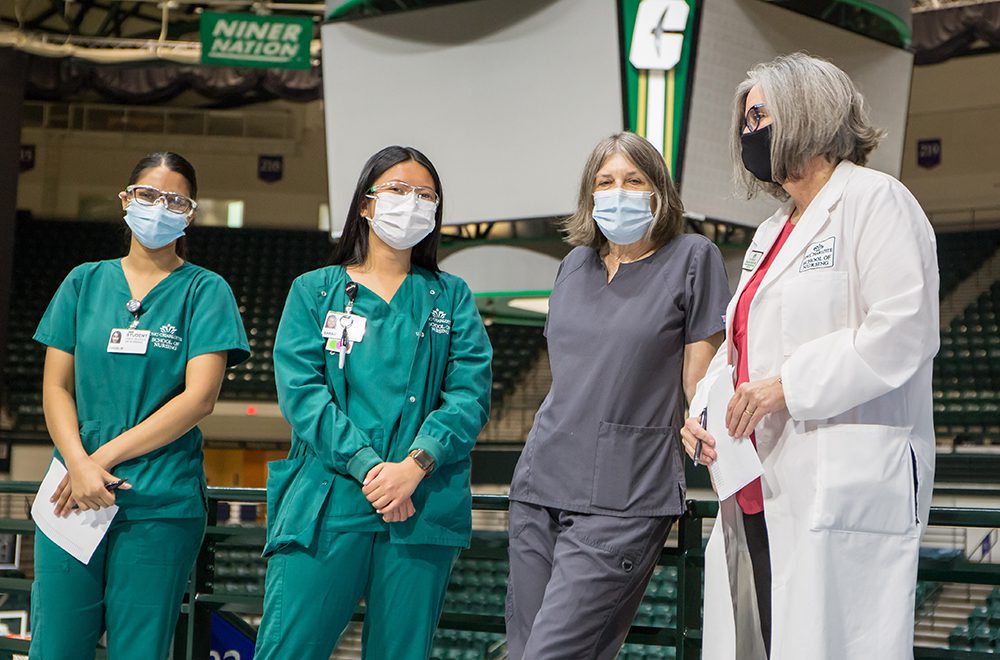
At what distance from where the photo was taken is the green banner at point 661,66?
8.20m

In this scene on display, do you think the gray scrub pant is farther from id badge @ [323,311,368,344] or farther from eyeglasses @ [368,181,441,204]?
eyeglasses @ [368,181,441,204]

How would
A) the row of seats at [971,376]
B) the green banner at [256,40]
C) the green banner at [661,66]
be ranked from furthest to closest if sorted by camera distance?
the row of seats at [971,376]
the green banner at [256,40]
the green banner at [661,66]

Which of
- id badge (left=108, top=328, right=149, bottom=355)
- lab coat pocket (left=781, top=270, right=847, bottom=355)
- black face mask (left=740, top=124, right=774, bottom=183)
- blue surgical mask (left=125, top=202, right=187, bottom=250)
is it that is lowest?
id badge (left=108, top=328, right=149, bottom=355)

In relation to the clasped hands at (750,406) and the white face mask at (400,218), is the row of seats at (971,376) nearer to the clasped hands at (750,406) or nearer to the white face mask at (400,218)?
the white face mask at (400,218)

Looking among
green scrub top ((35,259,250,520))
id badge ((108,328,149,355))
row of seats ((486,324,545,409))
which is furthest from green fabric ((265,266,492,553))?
row of seats ((486,324,545,409))

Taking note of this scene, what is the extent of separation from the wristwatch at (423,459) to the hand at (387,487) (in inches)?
1.9

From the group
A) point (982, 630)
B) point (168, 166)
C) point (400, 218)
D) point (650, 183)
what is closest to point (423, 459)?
point (400, 218)

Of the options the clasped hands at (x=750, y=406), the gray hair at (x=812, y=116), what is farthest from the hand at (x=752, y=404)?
the gray hair at (x=812, y=116)

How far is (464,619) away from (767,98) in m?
1.92

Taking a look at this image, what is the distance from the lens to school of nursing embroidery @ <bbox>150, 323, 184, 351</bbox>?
3.09 m

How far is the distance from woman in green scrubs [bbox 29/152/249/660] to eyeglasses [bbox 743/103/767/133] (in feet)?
5.09

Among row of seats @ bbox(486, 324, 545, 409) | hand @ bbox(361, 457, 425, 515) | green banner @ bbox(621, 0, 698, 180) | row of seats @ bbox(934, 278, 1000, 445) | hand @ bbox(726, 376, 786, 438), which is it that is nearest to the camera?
hand @ bbox(726, 376, 786, 438)

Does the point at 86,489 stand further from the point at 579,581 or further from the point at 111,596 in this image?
the point at 579,581

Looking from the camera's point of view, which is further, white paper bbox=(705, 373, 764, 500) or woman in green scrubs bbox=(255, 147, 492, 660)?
woman in green scrubs bbox=(255, 147, 492, 660)
